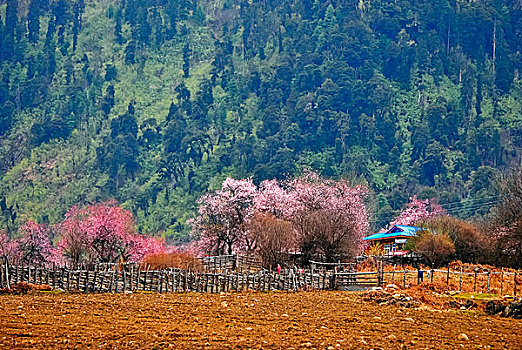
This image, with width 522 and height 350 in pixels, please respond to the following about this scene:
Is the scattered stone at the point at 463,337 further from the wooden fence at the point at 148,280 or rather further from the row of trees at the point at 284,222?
the row of trees at the point at 284,222

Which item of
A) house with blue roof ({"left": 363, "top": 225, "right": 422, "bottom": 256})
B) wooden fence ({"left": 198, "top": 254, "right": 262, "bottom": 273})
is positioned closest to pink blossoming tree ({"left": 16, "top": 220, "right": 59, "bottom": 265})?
wooden fence ({"left": 198, "top": 254, "right": 262, "bottom": 273})

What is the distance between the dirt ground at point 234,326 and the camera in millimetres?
21906

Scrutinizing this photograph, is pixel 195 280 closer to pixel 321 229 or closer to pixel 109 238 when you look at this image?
pixel 321 229

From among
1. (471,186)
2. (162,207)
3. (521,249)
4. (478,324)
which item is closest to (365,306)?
(478,324)

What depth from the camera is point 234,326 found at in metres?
26.1

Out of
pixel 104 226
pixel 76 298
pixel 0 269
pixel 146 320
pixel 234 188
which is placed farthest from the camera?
pixel 234 188

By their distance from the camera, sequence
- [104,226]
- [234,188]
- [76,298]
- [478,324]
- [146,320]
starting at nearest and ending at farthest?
[146,320] < [478,324] < [76,298] < [104,226] < [234,188]

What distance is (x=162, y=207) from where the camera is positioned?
184125 mm

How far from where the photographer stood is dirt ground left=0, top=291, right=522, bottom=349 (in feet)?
71.9

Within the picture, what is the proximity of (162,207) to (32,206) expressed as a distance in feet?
99.8

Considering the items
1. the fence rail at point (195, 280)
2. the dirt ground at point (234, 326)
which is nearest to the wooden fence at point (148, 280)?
the fence rail at point (195, 280)

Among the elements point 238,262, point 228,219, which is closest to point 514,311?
point 238,262

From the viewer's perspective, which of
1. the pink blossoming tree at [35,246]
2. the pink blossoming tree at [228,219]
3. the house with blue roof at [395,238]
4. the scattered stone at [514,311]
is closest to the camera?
the scattered stone at [514,311]

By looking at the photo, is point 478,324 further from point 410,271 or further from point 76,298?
point 410,271
